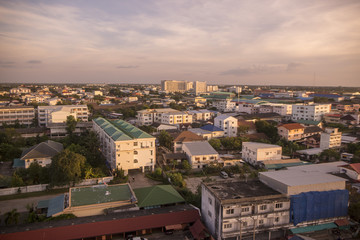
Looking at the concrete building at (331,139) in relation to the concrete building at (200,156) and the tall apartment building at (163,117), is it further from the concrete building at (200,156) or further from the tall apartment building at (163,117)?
the tall apartment building at (163,117)

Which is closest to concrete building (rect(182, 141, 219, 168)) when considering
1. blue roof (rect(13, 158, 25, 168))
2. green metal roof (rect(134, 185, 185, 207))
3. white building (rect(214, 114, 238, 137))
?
green metal roof (rect(134, 185, 185, 207))

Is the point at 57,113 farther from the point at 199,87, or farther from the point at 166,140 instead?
the point at 199,87

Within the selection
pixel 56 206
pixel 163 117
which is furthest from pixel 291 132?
pixel 56 206

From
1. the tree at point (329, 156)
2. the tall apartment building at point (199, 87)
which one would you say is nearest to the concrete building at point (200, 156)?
the tree at point (329, 156)

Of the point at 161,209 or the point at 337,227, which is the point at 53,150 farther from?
the point at 337,227

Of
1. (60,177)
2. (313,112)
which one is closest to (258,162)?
(60,177)
